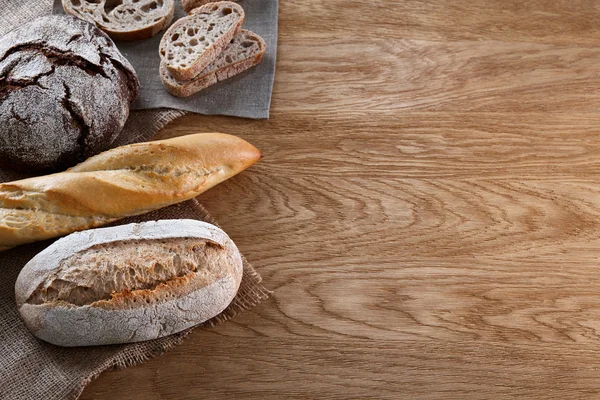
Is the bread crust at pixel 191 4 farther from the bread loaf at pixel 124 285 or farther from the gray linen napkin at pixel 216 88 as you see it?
the bread loaf at pixel 124 285

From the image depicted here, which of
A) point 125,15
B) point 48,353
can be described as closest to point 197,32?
point 125,15

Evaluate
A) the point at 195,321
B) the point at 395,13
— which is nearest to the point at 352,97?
the point at 395,13

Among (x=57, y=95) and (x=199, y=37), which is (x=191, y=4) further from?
(x=57, y=95)

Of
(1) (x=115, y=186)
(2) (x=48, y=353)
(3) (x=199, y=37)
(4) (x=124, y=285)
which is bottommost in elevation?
(2) (x=48, y=353)

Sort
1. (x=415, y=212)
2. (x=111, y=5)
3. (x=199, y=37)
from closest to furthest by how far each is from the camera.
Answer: (x=415, y=212) → (x=199, y=37) → (x=111, y=5)

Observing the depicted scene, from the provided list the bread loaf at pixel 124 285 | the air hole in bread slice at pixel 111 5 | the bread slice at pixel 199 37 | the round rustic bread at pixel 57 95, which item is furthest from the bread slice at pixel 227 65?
the bread loaf at pixel 124 285

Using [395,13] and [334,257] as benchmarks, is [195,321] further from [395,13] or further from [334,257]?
[395,13]

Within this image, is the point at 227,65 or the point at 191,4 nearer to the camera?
the point at 227,65
